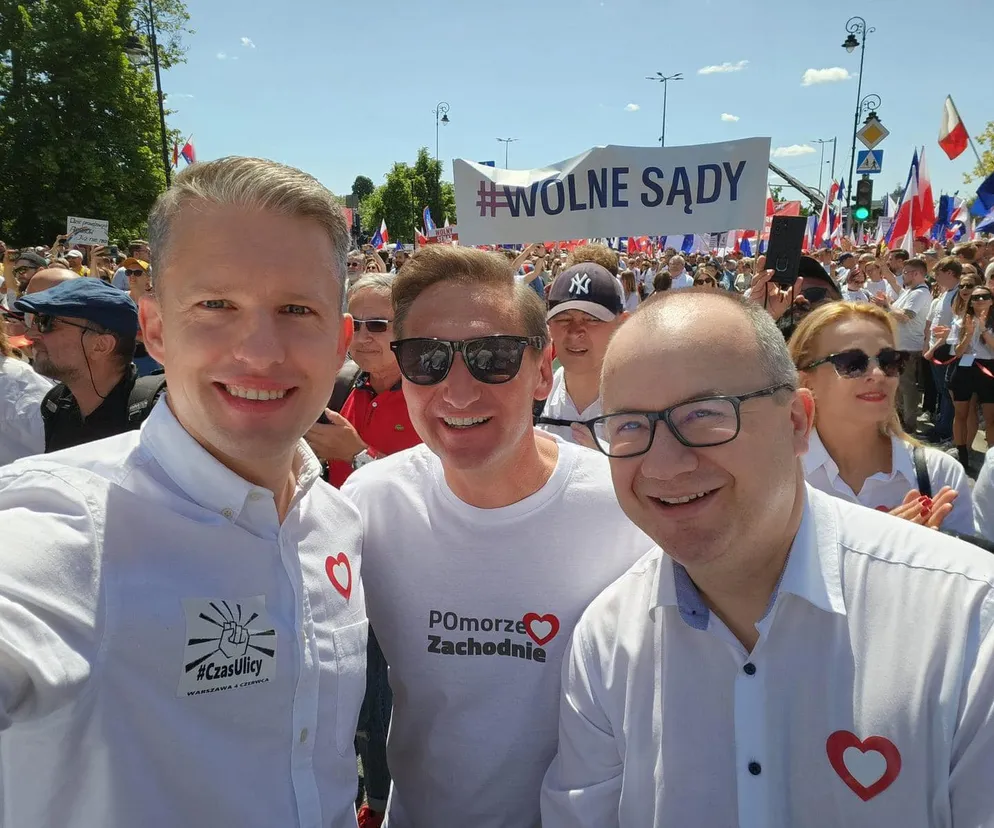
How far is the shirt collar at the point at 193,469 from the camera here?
1492 mm

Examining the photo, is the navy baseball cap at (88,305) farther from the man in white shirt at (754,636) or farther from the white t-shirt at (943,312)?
the white t-shirt at (943,312)

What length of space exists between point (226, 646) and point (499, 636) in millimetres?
789

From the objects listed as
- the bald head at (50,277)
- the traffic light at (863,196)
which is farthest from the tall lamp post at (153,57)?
the traffic light at (863,196)

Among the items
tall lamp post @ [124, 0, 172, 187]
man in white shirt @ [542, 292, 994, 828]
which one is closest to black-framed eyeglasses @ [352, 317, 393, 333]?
man in white shirt @ [542, 292, 994, 828]

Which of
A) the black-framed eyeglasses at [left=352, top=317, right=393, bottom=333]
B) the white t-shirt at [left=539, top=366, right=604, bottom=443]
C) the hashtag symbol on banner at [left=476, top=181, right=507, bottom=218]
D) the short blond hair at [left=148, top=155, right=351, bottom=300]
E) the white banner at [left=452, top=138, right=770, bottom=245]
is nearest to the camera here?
the short blond hair at [left=148, top=155, right=351, bottom=300]

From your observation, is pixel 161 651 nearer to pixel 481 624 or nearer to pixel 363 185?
pixel 481 624

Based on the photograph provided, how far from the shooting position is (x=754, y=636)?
1623 mm

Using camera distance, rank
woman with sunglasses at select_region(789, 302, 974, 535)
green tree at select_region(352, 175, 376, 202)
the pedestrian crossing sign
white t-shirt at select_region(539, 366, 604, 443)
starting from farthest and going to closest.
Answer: green tree at select_region(352, 175, 376, 202) → the pedestrian crossing sign → white t-shirt at select_region(539, 366, 604, 443) → woman with sunglasses at select_region(789, 302, 974, 535)

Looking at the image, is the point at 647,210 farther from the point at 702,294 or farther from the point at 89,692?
the point at 89,692

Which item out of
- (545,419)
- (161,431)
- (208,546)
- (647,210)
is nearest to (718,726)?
(208,546)

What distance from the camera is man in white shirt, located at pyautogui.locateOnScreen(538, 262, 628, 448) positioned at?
448cm

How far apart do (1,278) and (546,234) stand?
8.15 metres

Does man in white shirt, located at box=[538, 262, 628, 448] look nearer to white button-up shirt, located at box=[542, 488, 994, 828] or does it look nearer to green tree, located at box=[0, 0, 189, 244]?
white button-up shirt, located at box=[542, 488, 994, 828]

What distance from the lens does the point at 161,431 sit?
1.52m
